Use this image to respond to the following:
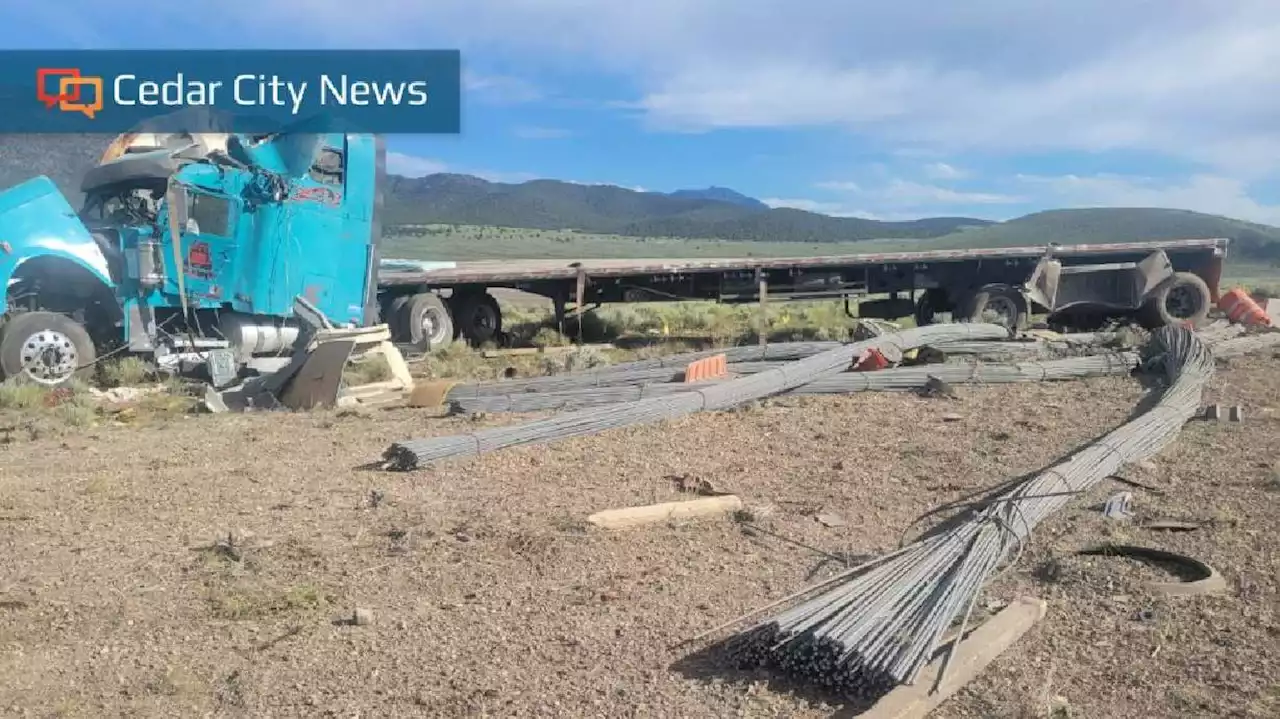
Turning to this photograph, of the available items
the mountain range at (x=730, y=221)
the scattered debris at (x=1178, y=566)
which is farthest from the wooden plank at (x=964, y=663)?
the mountain range at (x=730, y=221)

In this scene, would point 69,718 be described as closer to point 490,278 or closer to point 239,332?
point 239,332

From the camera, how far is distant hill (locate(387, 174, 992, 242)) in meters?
118

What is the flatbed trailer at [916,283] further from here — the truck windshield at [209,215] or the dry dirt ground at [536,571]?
the dry dirt ground at [536,571]

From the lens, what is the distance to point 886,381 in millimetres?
11266

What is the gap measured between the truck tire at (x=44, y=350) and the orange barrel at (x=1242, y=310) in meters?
16.9

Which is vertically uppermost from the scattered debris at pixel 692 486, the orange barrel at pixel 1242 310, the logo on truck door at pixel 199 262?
the logo on truck door at pixel 199 262

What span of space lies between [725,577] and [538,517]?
5.13 feet

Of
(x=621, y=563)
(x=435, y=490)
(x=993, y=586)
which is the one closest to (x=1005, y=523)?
(x=993, y=586)

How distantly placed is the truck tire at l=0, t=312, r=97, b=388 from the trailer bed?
16.4 feet

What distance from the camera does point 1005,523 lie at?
222 inches

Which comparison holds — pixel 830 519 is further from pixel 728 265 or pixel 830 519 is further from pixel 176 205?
pixel 728 265

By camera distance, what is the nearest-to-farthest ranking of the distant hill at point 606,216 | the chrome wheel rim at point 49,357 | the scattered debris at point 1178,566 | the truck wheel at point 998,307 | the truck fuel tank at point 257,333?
the scattered debris at point 1178,566, the chrome wheel rim at point 49,357, the truck fuel tank at point 257,333, the truck wheel at point 998,307, the distant hill at point 606,216

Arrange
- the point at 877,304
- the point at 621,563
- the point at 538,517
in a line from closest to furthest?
the point at 621,563
the point at 538,517
the point at 877,304

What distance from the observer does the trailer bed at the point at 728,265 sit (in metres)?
16.4
